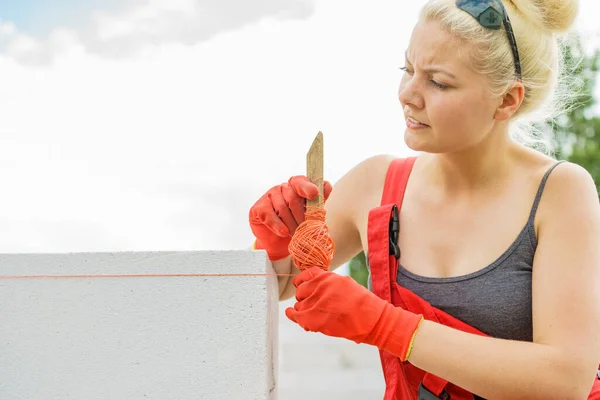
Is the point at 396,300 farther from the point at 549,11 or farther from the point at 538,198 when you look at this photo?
the point at 549,11

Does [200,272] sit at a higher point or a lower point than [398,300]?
higher

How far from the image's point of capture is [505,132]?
5.81 ft

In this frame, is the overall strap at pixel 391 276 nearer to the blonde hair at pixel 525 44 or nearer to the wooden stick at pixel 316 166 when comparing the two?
the wooden stick at pixel 316 166

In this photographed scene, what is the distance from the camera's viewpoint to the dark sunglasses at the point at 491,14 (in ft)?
5.31

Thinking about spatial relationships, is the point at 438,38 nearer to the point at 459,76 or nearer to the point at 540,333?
the point at 459,76

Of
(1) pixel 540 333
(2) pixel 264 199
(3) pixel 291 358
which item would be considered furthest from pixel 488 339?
(3) pixel 291 358

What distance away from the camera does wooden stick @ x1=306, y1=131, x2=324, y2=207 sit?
5.39ft

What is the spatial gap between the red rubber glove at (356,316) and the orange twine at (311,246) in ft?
0.19

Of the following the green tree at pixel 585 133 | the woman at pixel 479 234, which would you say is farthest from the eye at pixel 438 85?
the green tree at pixel 585 133

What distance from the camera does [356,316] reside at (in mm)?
1488

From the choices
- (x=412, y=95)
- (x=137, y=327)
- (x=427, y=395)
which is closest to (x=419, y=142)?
(x=412, y=95)

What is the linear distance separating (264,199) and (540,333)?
767 millimetres

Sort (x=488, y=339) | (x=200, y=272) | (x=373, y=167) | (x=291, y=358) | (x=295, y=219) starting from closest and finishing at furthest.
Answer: (x=488, y=339)
(x=200, y=272)
(x=295, y=219)
(x=373, y=167)
(x=291, y=358)

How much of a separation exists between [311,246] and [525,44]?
0.75 meters
